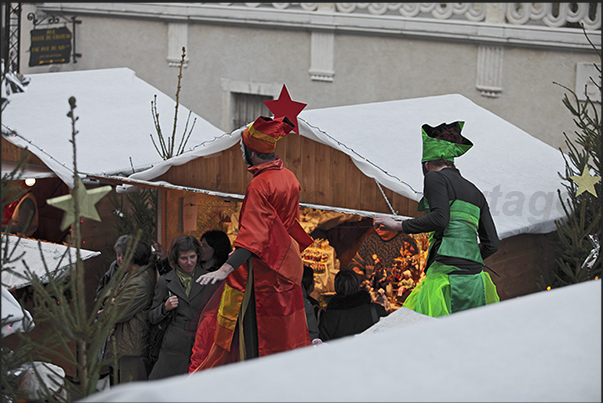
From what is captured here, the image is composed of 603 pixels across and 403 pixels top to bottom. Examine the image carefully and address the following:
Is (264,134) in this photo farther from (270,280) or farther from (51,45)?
(51,45)

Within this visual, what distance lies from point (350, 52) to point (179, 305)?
920 cm

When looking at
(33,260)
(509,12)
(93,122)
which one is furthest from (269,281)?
(509,12)

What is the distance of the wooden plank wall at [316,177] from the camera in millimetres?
5242

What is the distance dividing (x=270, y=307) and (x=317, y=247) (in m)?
1.82

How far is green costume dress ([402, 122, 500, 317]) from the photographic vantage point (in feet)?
13.3

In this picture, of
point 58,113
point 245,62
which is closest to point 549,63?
point 245,62

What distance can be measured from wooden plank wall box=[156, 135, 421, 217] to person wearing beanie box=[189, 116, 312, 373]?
31.9 inches

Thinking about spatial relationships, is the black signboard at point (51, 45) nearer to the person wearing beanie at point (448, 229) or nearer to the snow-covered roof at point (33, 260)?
the snow-covered roof at point (33, 260)

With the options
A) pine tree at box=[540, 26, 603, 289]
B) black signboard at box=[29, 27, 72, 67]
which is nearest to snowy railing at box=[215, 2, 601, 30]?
pine tree at box=[540, 26, 603, 289]

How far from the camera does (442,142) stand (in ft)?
13.9

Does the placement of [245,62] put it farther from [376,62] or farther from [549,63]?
[549,63]

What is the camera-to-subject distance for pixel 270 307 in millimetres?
4512

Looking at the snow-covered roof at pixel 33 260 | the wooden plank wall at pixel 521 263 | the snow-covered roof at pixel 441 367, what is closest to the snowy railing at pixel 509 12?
the wooden plank wall at pixel 521 263

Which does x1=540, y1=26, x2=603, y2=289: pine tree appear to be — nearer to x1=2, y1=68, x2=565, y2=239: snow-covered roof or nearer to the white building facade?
x1=2, y1=68, x2=565, y2=239: snow-covered roof
